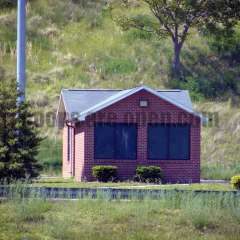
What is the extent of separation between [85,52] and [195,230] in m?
38.0

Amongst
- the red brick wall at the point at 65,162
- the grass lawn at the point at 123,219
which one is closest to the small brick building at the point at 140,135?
the red brick wall at the point at 65,162

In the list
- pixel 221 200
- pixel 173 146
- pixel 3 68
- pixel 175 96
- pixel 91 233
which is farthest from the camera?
pixel 3 68

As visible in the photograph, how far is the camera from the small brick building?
35.0 metres

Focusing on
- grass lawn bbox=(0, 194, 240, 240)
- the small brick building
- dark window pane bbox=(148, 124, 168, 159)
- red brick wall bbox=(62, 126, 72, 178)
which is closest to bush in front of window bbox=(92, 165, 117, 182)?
the small brick building

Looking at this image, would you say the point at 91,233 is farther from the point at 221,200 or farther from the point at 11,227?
the point at 221,200

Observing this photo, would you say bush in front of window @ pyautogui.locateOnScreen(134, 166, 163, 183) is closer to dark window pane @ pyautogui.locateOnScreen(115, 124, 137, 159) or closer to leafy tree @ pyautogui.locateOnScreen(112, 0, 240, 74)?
dark window pane @ pyautogui.locateOnScreen(115, 124, 137, 159)

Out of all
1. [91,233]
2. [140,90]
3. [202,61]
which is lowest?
[91,233]

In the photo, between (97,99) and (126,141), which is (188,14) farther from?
(126,141)

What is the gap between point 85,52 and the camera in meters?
58.7

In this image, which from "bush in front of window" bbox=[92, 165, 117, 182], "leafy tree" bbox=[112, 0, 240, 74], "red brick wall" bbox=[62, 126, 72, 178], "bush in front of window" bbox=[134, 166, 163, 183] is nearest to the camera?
"bush in front of window" bbox=[92, 165, 117, 182]

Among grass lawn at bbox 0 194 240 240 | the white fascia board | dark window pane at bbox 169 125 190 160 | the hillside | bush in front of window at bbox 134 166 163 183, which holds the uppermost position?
the hillside

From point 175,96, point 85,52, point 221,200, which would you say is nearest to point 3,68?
point 85,52

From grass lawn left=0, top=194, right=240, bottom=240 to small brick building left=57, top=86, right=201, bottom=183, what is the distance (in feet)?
38.5

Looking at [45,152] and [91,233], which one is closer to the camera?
[91,233]
